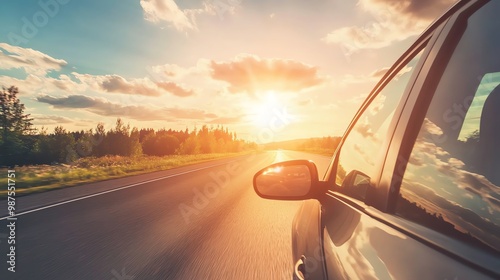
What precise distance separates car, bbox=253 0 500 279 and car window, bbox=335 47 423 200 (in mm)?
22

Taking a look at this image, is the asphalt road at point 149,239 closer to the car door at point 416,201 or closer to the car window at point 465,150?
the car door at point 416,201

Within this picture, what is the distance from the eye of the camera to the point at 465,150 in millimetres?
1101

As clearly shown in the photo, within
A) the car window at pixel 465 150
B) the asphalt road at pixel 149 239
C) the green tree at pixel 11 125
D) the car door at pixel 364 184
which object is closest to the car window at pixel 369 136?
the car door at pixel 364 184

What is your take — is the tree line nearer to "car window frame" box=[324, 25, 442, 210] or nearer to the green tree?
the green tree

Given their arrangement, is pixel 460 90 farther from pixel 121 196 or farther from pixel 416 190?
pixel 121 196

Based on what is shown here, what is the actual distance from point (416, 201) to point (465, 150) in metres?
0.29

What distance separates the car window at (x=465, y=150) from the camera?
3.10ft

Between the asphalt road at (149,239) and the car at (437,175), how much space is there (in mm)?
2629

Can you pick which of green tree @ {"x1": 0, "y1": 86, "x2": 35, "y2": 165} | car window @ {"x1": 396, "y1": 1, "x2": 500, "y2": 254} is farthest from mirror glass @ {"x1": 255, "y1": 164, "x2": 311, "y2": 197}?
green tree @ {"x1": 0, "y1": 86, "x2": 35, "y2": 165}

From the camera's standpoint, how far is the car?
3.05 ft

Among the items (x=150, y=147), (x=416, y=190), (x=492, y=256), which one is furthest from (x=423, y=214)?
(x=150, y=147)

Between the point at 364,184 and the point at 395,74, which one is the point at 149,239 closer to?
the point at 364,184

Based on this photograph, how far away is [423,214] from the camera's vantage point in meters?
1.22

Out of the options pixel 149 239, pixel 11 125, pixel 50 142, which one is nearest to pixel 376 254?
pixel 149 239
